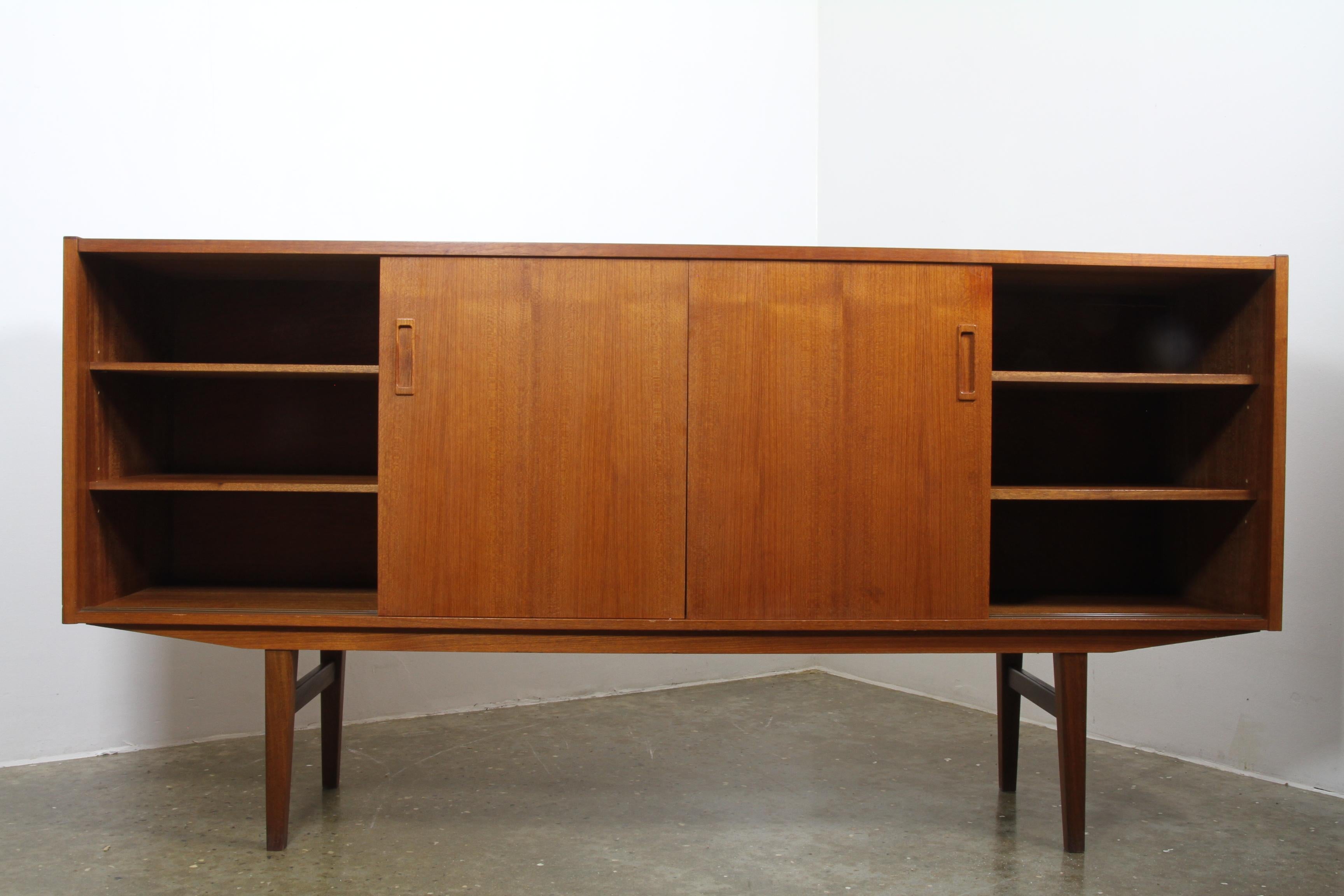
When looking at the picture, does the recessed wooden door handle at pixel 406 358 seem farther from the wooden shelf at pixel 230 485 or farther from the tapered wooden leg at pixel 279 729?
the tapered wooden leg at pixel 279 729

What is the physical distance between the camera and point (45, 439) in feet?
9.73

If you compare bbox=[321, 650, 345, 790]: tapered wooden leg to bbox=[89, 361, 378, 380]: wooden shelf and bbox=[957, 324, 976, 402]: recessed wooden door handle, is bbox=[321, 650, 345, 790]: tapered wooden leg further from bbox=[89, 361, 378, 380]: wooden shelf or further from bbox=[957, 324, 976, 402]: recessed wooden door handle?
bbox=[957, 324, 976, 402]: recessed wooden door handle

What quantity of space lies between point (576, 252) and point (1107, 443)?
1.58 metres

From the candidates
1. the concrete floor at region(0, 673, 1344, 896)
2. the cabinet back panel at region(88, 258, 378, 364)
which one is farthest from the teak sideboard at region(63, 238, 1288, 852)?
the cabinet back panel at region(88, 258, 378, 364)

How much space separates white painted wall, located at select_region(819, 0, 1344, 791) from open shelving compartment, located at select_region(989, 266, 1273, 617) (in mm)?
473

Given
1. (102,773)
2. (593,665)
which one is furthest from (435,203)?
(102,773)

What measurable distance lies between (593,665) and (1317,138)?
2.90 metres

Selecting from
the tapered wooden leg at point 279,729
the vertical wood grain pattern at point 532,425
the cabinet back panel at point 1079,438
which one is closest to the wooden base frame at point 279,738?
the tapered wooden leg at point 279,729

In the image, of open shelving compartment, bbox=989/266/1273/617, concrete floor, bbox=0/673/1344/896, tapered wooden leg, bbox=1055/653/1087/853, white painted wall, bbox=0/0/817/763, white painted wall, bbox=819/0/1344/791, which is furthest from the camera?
white painted wall, bbox=0/0/817/763

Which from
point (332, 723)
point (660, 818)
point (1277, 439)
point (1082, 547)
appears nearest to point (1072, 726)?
point (1082, 547)

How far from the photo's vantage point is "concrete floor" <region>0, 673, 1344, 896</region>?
7.28 ft

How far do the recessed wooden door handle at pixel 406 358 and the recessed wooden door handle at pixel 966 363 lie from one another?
1232 millimetres

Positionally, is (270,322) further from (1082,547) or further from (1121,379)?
(1082,547)

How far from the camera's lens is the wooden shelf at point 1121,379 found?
228cm
